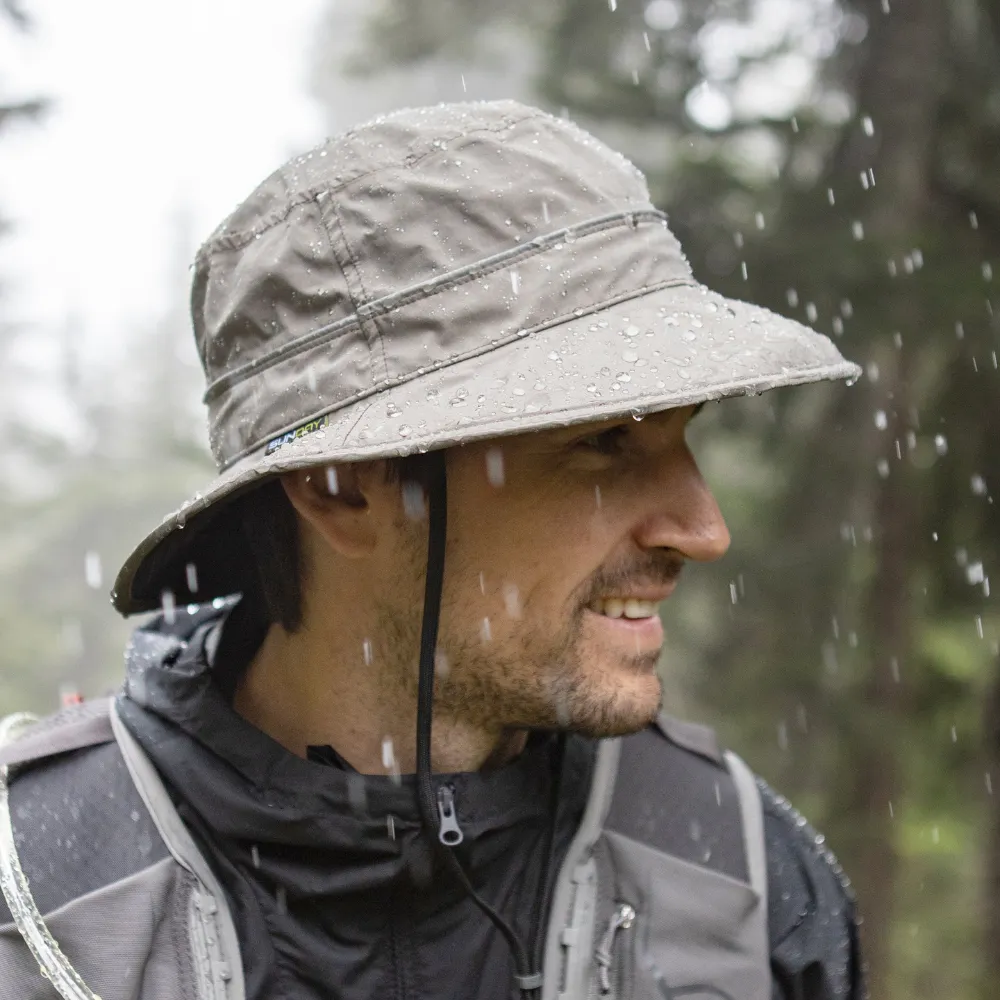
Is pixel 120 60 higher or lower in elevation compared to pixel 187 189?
higher

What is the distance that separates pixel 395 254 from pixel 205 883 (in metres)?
1.28

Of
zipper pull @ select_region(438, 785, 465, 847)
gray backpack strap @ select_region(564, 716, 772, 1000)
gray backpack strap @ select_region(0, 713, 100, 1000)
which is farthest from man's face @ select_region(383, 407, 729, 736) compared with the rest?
gray backpack strap @ select_region(0, 713, 100, 1000)

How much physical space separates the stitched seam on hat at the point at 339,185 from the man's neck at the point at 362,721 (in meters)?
0.88

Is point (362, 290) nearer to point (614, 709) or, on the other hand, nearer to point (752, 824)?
point (614, 709)

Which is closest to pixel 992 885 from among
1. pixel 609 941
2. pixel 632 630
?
pixel 609 941

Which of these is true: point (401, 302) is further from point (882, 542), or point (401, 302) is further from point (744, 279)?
point (882, 542)

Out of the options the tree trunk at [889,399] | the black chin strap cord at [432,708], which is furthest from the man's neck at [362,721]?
the tree trunk at [889,399]

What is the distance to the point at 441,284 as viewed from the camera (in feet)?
6.67

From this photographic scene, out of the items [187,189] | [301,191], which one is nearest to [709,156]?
[301,191]

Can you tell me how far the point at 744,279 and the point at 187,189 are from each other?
4335 centimetres

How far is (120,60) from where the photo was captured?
38438 millimetres

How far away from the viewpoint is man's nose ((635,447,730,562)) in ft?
7.29

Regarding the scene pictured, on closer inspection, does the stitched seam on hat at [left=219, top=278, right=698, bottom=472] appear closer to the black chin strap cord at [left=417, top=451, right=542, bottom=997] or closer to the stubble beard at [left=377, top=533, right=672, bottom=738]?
the black chin strap cord at [left=417, top=451, right=542, bottom=997]

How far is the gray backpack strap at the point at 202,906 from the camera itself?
1.97m
